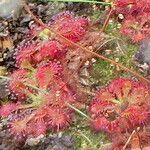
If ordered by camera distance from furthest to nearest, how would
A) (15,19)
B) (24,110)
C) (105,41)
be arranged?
(15,19) < (105,41) < (24,110)

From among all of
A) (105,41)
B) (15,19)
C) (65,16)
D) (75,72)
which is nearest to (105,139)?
(75,72)

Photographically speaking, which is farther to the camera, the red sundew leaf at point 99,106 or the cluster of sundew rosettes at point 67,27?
the cluster of sundew rosettes at point 67,27

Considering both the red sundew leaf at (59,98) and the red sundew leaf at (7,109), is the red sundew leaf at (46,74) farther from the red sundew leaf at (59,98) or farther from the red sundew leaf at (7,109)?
the red sundew leaf at (7,109)

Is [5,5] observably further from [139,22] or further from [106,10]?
A: [139,22]

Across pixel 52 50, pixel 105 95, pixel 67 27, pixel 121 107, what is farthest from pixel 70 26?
pixel 121 107

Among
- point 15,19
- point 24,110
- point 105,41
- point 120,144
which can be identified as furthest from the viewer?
point 15,19

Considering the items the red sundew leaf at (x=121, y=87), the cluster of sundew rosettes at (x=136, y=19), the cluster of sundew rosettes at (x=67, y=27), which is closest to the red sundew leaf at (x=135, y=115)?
the red sundew leaf at (x=121, y=87)

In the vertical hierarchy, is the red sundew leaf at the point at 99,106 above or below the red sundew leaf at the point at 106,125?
above
